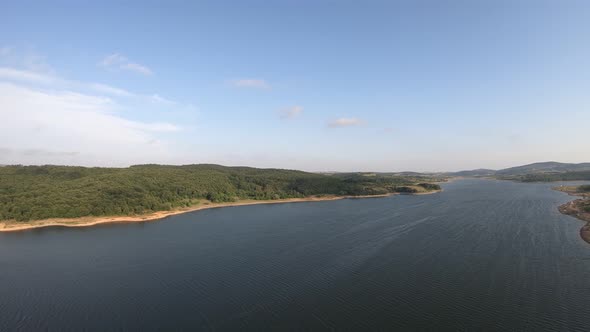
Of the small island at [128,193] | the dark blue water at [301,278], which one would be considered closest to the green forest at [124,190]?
the small island at [128,193]

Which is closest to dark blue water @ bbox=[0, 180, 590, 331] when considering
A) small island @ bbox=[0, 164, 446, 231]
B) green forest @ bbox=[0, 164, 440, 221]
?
small island @ bbox=[0, 164, 446, 231]

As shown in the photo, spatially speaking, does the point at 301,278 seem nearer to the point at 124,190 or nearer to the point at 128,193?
the point at 128,193

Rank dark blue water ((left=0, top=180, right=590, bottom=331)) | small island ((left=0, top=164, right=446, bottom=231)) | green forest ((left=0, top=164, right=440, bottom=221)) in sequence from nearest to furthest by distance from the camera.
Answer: dark blue water ((left=0, top=180, right=590, bottom=331)) < small island ((left=0, top=164, right=446, bottom=231)) < green forest ((left=0, top=164, right=440, bottom=221))

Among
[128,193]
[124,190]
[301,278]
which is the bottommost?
[301,278]

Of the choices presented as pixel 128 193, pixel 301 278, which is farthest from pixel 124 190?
pixel 301 278

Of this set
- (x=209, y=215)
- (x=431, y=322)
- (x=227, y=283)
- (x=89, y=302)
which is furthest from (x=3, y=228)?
(x=431, y=322)

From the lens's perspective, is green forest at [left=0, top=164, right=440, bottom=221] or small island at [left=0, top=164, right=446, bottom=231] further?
green forest at [left=0, top=164, right=440, bottom=221]

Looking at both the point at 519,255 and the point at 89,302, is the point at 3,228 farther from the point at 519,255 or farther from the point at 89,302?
the point at 519,255

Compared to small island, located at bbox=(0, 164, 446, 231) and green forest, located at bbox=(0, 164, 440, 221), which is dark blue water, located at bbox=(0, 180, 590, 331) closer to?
small island, located at bbox=(0, 164, 446, 231)
